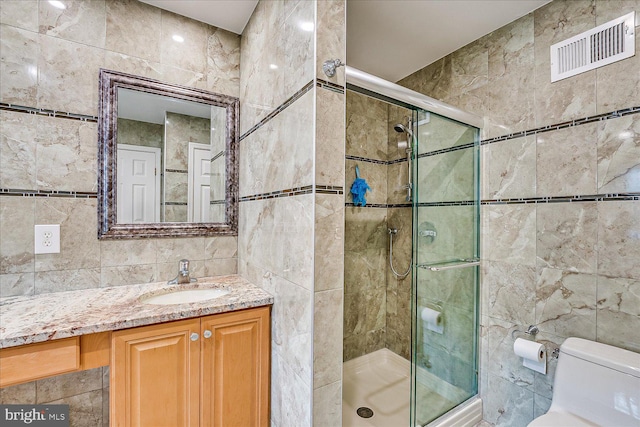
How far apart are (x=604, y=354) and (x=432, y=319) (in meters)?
0.73

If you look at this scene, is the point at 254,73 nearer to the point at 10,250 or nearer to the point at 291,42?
the point at 291,42

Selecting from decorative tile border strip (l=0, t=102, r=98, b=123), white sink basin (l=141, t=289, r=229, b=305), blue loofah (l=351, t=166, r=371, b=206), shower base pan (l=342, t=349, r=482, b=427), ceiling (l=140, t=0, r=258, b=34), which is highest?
ceiling (l=140, t=0, r=258, b=34)

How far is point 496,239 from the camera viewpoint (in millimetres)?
1801

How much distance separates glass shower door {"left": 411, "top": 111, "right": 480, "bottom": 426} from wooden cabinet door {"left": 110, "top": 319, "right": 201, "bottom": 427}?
45.6 inches

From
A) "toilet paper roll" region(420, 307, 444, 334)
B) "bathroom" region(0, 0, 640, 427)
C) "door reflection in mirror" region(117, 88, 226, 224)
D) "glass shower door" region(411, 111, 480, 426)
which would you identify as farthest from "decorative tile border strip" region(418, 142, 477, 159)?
"door reflection in mirror" region(117, 88, 226, 224)

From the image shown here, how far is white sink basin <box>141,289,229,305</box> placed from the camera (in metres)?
1.60

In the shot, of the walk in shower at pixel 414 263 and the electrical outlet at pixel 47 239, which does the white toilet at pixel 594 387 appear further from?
the electrical outlet at pixel 47 239

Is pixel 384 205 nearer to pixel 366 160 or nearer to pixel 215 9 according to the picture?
pixel 366 160

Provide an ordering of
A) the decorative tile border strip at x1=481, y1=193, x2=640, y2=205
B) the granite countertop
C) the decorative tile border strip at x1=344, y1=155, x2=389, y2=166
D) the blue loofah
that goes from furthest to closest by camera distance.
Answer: the decorative tile border strip at x1=344, y1=155, x2=389, y2=166 → the blue loofah → the decorative tile border strip at x1=481, y1=193, x2=640, y2=205 → the granite countertop

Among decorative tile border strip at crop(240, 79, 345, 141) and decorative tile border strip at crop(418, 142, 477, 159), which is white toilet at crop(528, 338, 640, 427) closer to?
decorative tile border strip at crop(418, 142, 477, 159)

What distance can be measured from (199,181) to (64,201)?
0.67 m

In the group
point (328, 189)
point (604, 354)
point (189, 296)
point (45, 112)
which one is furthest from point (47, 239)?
point (604, 354)

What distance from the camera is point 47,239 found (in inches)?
57.0

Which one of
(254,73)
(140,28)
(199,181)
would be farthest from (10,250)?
(254,73)
